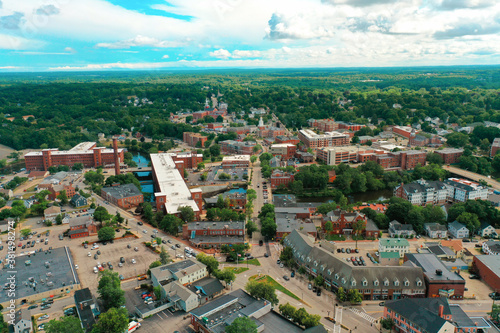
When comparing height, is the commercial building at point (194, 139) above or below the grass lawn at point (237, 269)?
above

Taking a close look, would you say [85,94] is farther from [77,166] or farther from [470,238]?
[470,238]

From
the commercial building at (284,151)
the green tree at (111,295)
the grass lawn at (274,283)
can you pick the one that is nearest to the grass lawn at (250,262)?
the grass lawn at (274,283)

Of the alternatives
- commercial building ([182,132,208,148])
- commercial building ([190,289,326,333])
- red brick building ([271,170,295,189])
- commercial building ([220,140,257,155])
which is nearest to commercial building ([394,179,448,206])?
red brick building ([271,170,295,189])

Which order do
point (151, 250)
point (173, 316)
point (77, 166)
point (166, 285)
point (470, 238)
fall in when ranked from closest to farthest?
point (173, 316)
point (166, 285)
point (151, 250)
point (470, 238)
point (77, 166)

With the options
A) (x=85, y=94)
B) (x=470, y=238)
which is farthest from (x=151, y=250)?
(x=85, y=94)

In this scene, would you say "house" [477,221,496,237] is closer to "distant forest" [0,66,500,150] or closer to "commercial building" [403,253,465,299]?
"commercial building" [403,253,465,299]

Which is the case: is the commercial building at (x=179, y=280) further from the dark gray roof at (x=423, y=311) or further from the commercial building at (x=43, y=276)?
the dark gray roof at (x=423, y=311)

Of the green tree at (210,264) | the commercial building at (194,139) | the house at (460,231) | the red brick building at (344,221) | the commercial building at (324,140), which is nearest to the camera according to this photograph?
the green tree at (210,264)
